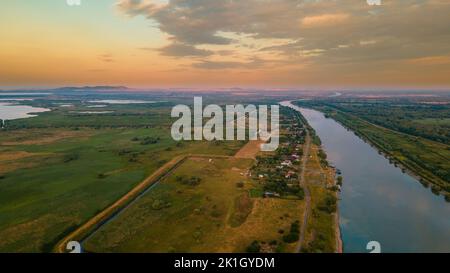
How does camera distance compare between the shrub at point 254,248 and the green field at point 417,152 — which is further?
the green field at point 417,152

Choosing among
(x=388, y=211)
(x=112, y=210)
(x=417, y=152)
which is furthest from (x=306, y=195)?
(x=417, y=152)

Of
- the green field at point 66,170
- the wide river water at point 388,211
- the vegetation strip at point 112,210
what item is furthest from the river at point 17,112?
the wide river water at point 388,211

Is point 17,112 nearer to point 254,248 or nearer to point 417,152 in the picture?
point 254,248

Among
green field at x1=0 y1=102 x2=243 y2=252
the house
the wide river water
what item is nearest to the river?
green field at x1=0 y1=102 x2=243 y2=252

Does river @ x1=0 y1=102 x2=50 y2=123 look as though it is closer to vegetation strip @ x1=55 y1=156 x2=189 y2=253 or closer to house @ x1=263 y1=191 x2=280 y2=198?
vegetation strip @ x1=55 y1=156 x2=189 y2=253

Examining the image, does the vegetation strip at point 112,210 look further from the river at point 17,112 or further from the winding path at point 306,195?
the river at point 17,112

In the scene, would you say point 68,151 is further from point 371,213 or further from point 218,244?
point 371,213

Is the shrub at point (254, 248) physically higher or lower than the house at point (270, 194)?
lower
